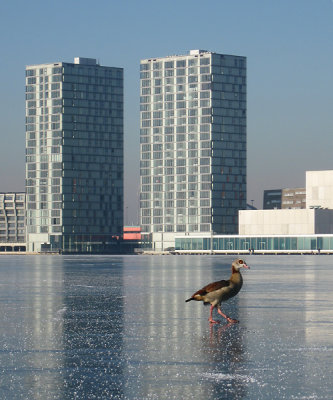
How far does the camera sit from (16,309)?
34.9 m

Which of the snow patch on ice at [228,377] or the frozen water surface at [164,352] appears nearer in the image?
the frozen water surface at [164,352]

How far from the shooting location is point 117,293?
46.3 metres

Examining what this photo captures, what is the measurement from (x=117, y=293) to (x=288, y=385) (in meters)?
29.9

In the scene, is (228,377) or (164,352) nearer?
(228,377)

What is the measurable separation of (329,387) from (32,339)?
9652 millimetres

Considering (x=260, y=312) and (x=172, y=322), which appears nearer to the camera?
(x=172, y=322)

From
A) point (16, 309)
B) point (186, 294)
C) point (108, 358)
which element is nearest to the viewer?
point (108, 358)

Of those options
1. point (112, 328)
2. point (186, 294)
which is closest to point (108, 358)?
point (112, 328)

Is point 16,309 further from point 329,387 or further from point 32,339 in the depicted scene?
point 329,387

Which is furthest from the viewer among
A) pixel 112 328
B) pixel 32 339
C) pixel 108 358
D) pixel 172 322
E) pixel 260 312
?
pixel 260 312

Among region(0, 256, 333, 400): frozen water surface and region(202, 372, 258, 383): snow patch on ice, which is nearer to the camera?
region(0, 256, 333, 400): frozen water surface

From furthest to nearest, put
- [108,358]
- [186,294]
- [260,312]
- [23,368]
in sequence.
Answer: [186,294]
[260,312]
[108,358]
[23,368]

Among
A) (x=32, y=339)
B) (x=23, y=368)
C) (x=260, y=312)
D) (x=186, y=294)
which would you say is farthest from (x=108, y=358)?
(x=186, y=294)

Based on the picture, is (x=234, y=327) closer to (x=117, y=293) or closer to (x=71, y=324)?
(x=71, y=324)
